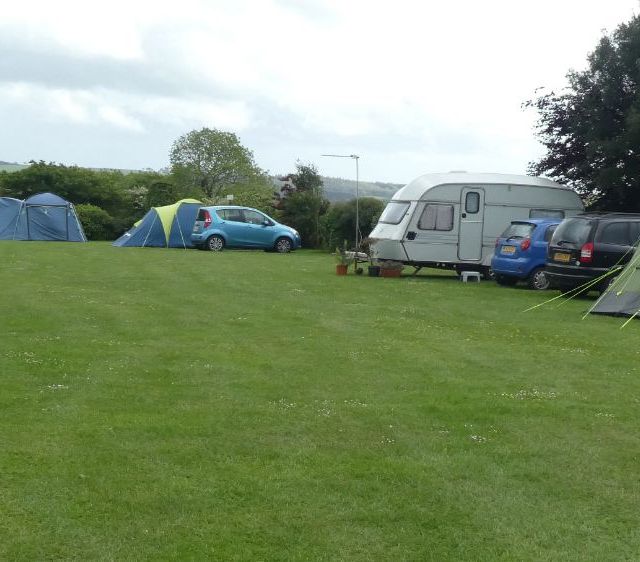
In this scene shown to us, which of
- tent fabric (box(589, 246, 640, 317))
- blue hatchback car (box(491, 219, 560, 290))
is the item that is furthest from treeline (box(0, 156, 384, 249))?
tent fabric (box(589, 246, 640, 317))

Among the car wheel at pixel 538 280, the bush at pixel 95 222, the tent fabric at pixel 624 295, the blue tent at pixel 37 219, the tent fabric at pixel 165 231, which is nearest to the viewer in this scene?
the tent fabric at pixel 624 295

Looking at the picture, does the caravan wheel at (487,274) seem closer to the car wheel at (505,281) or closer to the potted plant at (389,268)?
the car wheel at (505,281)

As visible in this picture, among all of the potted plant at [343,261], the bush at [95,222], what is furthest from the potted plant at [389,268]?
the bush at [95,222]

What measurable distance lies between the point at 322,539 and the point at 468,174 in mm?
19249

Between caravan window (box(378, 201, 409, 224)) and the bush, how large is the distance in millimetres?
23770

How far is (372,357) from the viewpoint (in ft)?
34.7

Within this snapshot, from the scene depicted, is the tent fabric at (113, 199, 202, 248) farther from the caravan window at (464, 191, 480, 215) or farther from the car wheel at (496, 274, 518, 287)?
the car wheel at (496, 274, 518, 287)

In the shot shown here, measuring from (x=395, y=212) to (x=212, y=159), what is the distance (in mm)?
51657

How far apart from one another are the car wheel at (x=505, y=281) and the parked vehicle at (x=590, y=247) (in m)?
2.87

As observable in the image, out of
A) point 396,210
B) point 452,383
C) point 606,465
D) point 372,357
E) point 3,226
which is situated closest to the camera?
point 606,465

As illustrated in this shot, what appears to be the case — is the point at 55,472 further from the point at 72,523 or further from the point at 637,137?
the point at 637,137

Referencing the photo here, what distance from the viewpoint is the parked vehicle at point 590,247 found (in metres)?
17.1

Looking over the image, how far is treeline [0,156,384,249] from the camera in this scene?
34219 millimetres

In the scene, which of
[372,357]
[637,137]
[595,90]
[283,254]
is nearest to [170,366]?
[372,357]
